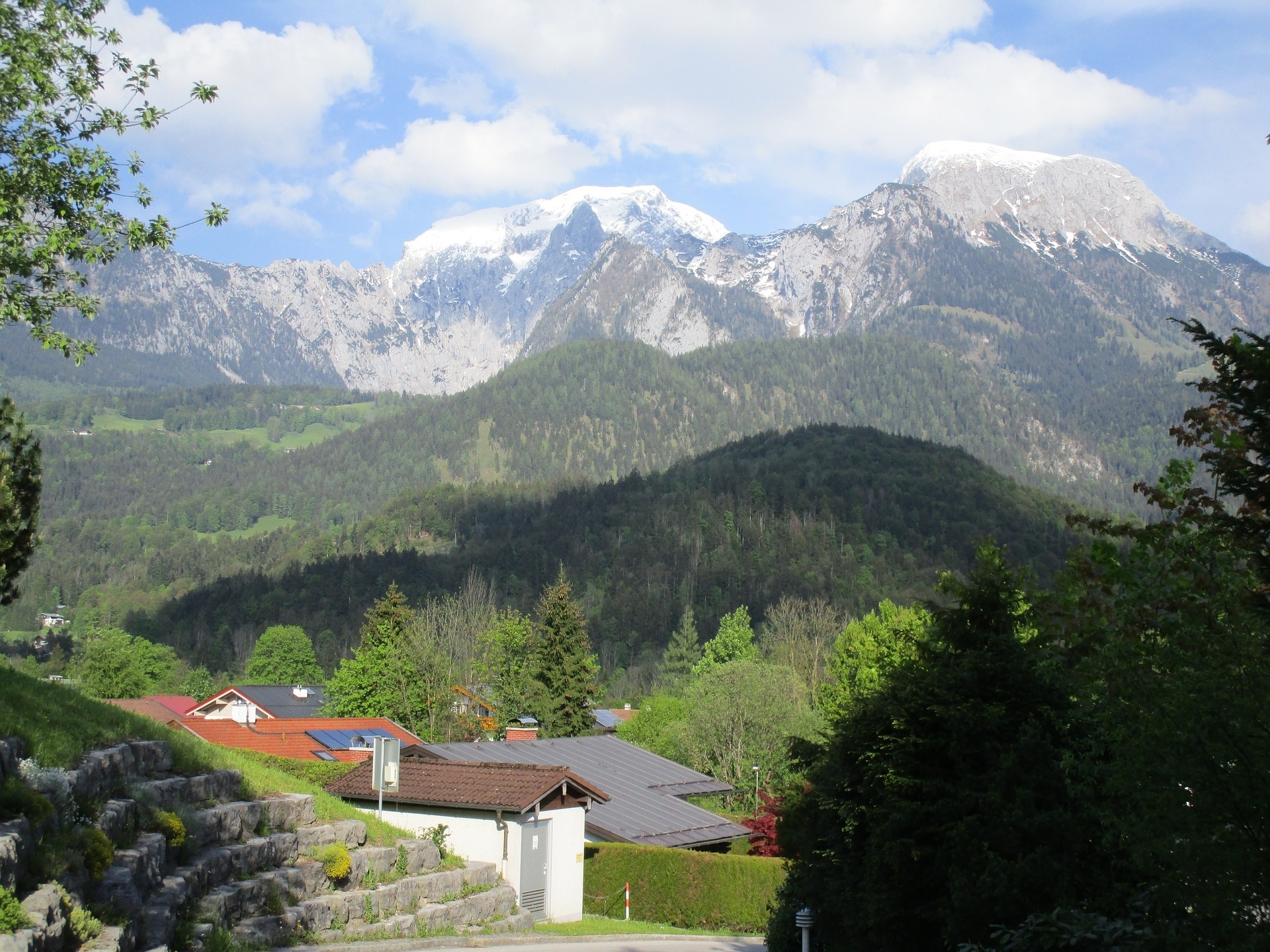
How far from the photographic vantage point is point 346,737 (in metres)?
46.2

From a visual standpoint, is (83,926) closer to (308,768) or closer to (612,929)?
(612,929)

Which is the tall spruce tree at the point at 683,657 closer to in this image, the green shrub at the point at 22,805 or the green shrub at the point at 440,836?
the green shrub at the point at 440,836

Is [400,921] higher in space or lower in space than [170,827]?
lower

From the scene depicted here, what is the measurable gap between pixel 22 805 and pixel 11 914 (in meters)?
2.04

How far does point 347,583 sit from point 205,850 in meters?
178

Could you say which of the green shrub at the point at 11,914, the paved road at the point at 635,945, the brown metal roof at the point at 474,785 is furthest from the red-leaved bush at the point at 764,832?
the green shrub at the point at 11,914

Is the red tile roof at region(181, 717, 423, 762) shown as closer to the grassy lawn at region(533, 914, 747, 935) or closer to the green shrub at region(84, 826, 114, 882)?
the grassy lawn at region(533, 914, 747, 935)

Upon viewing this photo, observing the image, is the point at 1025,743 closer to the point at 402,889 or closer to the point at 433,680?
the point at 402,889

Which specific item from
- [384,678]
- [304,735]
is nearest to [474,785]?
[304,735]

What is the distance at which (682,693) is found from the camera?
83938 mm

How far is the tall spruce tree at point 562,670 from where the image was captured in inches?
2410

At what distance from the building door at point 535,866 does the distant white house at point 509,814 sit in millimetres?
22

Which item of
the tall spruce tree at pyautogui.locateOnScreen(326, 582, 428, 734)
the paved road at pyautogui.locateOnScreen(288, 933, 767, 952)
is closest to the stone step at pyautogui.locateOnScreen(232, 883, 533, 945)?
the paved road at pyautogui.locateOnScreen(288, 933, 767, 952)

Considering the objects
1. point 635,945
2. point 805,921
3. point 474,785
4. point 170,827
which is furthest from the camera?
point 474,785
